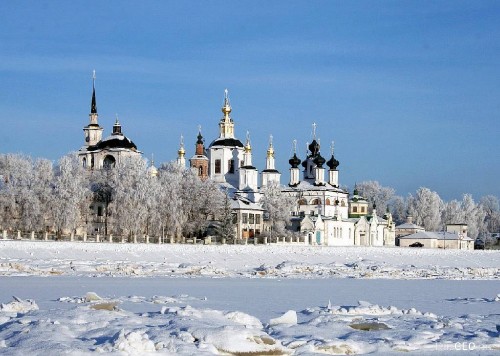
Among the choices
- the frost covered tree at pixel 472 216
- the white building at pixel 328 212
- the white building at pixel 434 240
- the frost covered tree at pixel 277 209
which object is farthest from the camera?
the frost covered tree at pixel 472 216

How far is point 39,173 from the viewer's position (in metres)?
62.8

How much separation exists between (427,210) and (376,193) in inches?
750

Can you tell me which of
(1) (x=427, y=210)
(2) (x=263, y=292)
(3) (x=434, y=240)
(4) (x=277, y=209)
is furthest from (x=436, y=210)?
(2) (x=263, y=292)

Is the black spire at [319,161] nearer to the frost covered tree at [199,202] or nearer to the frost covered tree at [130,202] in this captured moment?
the frost covered tree at [199,202]

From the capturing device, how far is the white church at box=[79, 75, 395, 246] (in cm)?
8569

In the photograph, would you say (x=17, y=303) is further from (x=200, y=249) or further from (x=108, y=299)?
(x=200, y=249)

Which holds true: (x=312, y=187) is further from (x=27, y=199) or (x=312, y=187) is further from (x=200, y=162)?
(x=27, y=199)

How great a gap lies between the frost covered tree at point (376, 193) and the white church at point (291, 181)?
33.1 m

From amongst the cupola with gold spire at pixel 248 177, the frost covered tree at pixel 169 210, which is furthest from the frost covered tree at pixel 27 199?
the cupola with gold spire at pixel 248 177

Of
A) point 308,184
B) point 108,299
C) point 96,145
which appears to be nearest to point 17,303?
point 108,299

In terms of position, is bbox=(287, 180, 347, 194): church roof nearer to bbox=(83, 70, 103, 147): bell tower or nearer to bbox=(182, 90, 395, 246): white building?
bbox=(182, 90, 395, 246): white building

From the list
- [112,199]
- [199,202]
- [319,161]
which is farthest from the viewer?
[319,161]

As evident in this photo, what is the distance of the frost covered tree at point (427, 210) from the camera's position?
401 ft

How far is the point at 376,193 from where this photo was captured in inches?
5595
